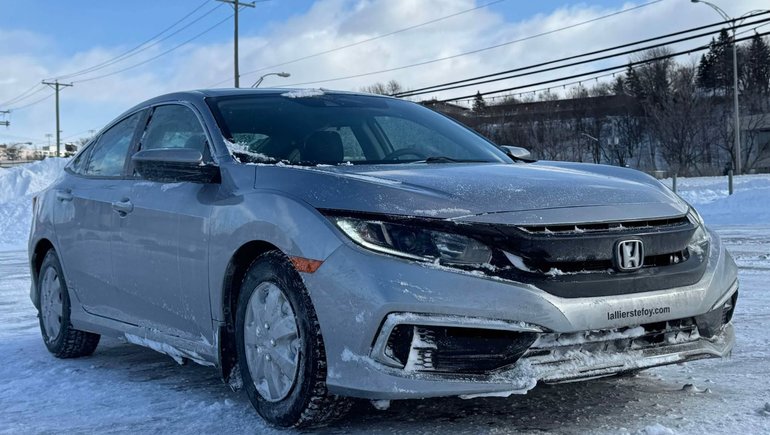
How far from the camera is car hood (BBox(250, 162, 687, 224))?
3076 millimetres

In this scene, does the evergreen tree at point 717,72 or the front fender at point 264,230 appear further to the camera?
the evergreen tree at point 717,72

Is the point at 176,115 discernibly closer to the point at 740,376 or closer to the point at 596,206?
the point at 596,206

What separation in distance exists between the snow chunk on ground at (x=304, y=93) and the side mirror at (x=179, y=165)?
35.8 inches

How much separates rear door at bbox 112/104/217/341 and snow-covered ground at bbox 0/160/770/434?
0.37 meters

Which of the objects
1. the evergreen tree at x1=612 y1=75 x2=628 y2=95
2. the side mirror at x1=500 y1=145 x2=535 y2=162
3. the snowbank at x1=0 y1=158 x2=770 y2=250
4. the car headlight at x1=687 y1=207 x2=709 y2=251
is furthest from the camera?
the evergreen tree at x1=612 y1=75 x2=628 y2=95

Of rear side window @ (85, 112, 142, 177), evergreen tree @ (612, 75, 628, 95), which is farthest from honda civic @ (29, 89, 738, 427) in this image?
evergreen tree @ (612, 75, 628, 95)

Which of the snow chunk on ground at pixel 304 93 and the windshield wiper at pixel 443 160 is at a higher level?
the snow chunk on ground at pixel 304 93

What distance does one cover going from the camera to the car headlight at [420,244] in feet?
9.73

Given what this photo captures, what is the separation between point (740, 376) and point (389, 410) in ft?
5.84

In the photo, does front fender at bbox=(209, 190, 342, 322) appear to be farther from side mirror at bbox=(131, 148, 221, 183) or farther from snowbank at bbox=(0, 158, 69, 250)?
snowbank at bbox=(0, 158, 69, 250)

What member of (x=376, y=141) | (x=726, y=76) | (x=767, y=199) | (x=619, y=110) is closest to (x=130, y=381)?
(x=376, y=141)

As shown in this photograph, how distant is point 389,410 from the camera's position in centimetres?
360

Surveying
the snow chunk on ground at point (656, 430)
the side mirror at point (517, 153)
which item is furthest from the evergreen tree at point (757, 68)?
the snow chunk on ground at point (656, 430)

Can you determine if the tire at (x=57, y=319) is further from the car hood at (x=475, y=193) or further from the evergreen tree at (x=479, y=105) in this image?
the evergreen tree at (x=479, y=105)
